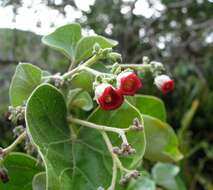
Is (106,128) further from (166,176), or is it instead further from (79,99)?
(166,176)

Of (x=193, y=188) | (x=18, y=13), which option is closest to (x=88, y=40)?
(x=18, y=13)

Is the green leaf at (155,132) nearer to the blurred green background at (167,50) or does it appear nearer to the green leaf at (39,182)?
the green leaf at (39,182)

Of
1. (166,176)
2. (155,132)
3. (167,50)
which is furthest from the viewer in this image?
(167,50)

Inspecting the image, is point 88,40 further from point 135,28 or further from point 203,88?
point 203,88

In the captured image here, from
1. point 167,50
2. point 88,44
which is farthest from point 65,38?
point 167,50

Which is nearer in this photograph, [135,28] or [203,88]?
[135,28]
